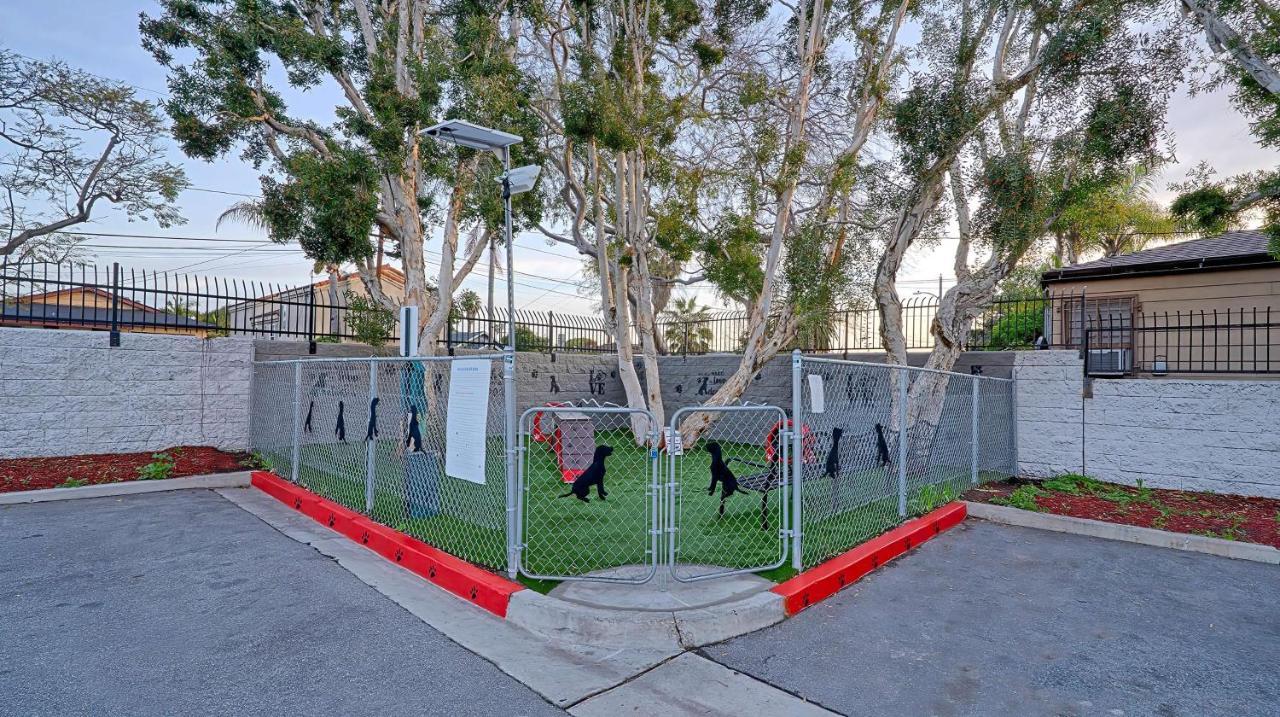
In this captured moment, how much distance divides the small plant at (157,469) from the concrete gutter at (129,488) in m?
0.16

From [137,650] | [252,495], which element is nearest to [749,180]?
[252,495]

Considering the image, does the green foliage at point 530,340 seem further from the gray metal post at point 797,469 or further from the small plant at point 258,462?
the gray metal post at point 797,469

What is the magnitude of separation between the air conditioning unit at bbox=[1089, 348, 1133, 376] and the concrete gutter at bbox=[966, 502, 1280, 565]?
115 inches

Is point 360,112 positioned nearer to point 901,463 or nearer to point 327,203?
point 327,203

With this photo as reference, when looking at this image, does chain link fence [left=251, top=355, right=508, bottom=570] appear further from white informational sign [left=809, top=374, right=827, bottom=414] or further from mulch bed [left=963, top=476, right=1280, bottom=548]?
mulch bed [left=963, top=476, right=1280, bottom=548]

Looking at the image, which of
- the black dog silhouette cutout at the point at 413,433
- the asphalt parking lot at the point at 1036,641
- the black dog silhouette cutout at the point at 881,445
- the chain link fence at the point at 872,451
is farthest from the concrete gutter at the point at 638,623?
the black dog silhouette cutout at the point at 881,445

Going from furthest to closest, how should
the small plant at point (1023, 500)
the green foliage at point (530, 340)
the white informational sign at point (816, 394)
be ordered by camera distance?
the green foliage at point (530, 340) < the small plant at point (1023, 500) < the white informational sign at point (816, 394)

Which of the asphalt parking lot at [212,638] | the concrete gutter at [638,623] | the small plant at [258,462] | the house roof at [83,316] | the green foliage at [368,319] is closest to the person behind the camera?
the asphalt parking lot at [212,638]

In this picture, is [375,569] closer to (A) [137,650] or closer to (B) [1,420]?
(A) [137,650]

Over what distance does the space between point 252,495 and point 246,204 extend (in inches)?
535

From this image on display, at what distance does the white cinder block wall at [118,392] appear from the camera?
26.8ft

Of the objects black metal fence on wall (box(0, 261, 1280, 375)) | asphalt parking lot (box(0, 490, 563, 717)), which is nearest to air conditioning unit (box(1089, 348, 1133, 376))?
black metal fence on wall (box(0, 261, 1280, 375))

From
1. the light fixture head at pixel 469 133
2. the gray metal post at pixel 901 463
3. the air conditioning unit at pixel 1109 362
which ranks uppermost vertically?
the light fixture head at pixel 469 133

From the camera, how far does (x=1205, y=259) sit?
12.6 m
